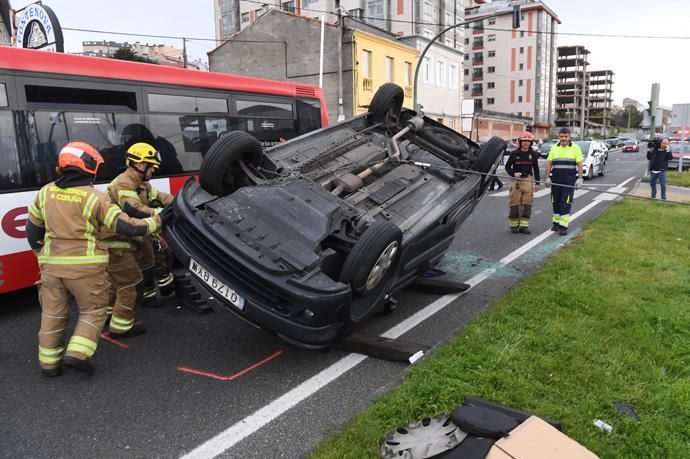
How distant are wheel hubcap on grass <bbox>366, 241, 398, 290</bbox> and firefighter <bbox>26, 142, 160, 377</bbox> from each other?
1.82m

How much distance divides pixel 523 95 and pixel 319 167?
6826 cm

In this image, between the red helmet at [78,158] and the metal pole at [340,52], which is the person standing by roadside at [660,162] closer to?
the red helmet at [78,158]

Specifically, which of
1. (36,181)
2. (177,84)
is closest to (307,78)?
(177,84)

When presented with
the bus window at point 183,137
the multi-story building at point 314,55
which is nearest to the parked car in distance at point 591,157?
the multi-story building at point 314,55

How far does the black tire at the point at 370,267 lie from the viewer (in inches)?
130

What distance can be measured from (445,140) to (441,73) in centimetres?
3216

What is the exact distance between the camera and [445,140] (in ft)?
19.6

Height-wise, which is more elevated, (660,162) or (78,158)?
(78,158)

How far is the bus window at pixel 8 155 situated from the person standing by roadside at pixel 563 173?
7298 mm

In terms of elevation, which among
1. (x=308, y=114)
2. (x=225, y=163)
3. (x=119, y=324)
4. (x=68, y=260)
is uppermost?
(x=308, y=114)

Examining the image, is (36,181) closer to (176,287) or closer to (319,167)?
(176,287)

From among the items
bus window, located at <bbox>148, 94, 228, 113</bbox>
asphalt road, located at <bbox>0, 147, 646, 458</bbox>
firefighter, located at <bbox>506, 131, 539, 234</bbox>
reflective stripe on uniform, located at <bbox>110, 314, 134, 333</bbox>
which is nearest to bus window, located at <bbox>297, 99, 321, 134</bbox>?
bus window, located at <bbox>148, 94, 228, 113</bbox>

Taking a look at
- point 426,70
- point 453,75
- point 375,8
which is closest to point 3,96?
point 426,70

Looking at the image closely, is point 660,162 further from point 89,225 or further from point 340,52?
point 340,52
